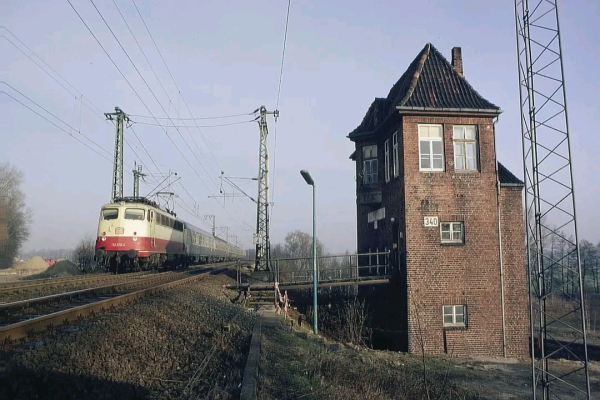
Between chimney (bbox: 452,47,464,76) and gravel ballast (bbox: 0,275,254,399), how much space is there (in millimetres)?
16221

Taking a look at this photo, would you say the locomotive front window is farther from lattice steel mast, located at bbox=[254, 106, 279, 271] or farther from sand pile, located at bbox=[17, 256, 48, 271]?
sand pile, located at bbox=[17, 256, 48, 271]

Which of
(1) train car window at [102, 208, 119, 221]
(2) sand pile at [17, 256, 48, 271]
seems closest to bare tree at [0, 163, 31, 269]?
(2) sand pile at [17, 256, 48, 271]

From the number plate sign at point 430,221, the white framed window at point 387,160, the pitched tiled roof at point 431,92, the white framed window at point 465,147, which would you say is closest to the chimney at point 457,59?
the pitched tiled roof at point 431,92

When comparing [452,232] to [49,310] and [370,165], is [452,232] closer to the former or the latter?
[370,165]

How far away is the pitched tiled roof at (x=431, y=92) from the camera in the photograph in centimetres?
1864

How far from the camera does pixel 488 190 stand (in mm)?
18562

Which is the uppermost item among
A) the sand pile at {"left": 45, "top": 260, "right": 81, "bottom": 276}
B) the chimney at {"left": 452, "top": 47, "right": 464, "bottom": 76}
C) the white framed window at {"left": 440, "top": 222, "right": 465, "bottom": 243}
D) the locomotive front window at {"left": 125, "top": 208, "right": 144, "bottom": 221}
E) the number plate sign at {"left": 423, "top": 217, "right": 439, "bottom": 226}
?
the chimney at {"left": 452, "top": 47, "right": 464, "bottom": 76}

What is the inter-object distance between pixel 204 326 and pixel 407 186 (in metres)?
10.2

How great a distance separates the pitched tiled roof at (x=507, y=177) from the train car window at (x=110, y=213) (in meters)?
18.8

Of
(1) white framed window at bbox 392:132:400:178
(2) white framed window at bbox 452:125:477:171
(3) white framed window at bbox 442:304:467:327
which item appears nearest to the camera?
(3) white framed window at bbox 442:304:467:327

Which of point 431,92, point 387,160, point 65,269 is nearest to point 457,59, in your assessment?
point 431,92

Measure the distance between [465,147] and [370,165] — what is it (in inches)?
193

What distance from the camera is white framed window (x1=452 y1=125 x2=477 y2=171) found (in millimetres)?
18656

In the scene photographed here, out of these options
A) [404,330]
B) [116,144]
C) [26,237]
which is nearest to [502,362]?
[404,330]
